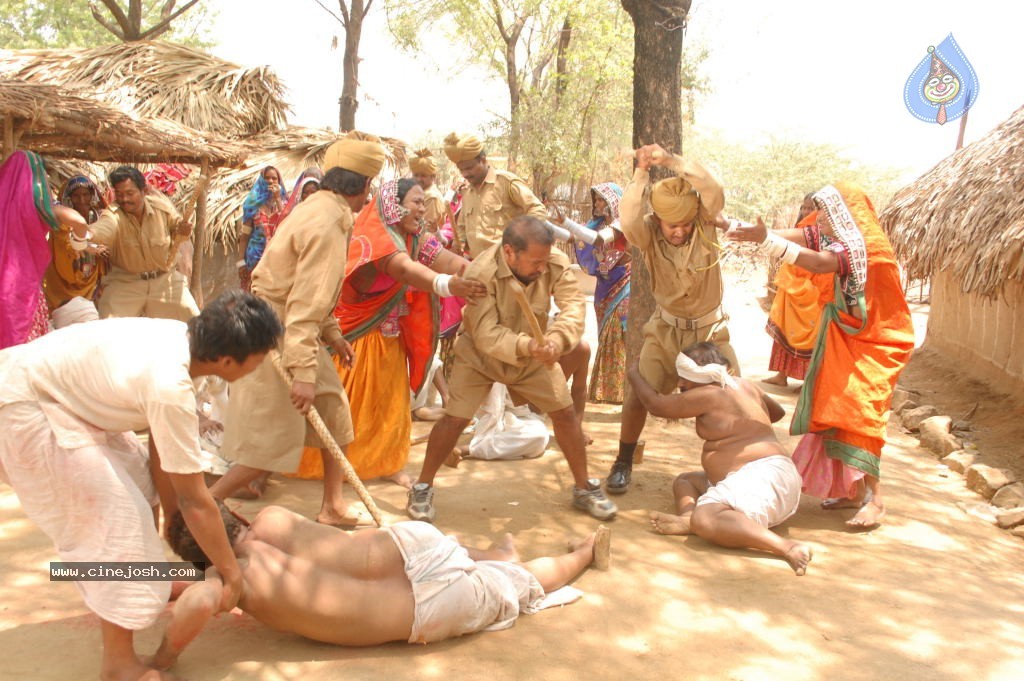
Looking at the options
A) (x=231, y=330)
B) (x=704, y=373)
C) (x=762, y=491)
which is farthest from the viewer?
(x=704, y=373)

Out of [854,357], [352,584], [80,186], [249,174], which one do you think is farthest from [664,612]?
[249,174]

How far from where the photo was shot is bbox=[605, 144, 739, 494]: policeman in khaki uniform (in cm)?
445

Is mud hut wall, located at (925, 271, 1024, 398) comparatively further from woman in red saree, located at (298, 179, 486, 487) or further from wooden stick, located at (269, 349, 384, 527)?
wooden stick, located at (269, 349, 384, 527)

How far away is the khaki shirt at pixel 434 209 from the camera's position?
6.39 metres

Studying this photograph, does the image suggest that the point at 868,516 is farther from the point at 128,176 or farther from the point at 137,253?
the point at 128,176

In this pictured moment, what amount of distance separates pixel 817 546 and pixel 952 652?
3.42 feet

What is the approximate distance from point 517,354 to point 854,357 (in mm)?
1911

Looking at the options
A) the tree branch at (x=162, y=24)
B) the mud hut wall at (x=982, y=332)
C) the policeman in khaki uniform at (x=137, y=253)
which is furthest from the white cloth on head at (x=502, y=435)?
the tree branch at (x=162, y=24)

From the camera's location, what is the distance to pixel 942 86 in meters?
10.6

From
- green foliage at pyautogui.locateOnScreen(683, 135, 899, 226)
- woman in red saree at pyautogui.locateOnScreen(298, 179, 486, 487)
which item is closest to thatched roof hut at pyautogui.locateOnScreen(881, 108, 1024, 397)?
woman in red saree at pyautogui.locateOnScreen(298, 179, 486, 487)

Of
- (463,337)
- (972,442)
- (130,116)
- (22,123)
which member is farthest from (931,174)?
(22,123)

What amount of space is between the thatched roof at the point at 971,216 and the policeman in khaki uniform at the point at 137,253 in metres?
6.01

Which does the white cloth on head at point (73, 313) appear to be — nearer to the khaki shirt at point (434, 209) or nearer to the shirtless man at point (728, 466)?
the khaki shirt at point (434, 209)

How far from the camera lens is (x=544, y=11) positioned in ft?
57.8
